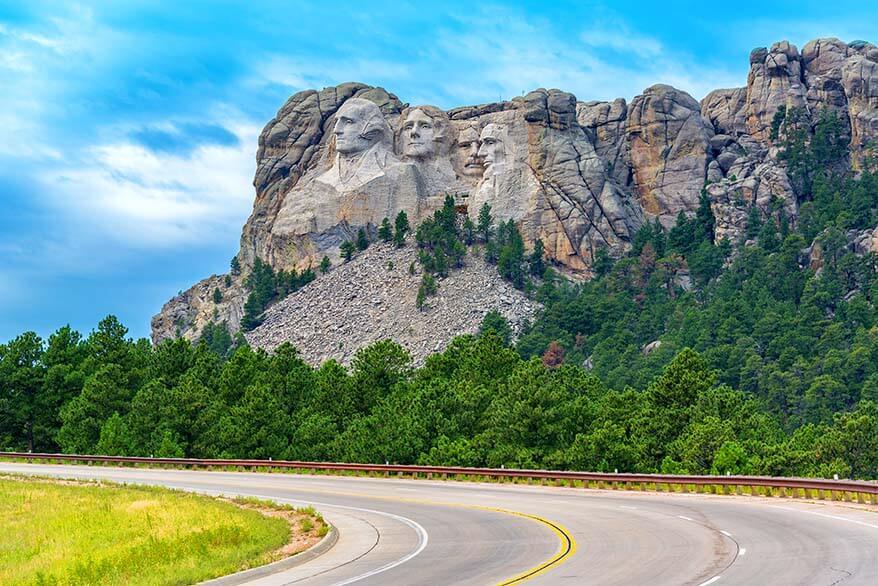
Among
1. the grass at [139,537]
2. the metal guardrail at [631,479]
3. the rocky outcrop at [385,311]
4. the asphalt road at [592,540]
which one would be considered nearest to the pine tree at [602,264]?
the rocky outcrop at [385,311]

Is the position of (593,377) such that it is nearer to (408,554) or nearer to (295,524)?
(295,524)

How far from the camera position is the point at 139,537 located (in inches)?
1244

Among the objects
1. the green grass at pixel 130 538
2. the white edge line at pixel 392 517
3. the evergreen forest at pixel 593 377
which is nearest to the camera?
the white edge line at pixel 392 517

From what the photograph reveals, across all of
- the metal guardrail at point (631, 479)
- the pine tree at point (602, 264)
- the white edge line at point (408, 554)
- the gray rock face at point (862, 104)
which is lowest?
the white edge line at point (408, 554)

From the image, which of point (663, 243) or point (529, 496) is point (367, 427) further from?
point (663, 243)

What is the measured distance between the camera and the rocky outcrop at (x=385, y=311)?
178m

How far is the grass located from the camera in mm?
25344

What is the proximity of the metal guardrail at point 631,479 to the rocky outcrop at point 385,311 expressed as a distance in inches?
3827

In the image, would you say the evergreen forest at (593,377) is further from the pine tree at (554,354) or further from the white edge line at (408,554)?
the white edge line at (408,554)

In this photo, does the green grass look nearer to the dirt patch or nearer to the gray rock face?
the dirt patch

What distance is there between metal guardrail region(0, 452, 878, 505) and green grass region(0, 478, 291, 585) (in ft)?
51.6

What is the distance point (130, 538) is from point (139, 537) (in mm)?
276

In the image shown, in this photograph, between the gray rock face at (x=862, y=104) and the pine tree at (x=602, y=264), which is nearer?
the gray rock face at (x=862, y=104)

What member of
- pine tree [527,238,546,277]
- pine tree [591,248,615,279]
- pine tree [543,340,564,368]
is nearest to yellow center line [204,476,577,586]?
pine tree [543,340,564,368]
